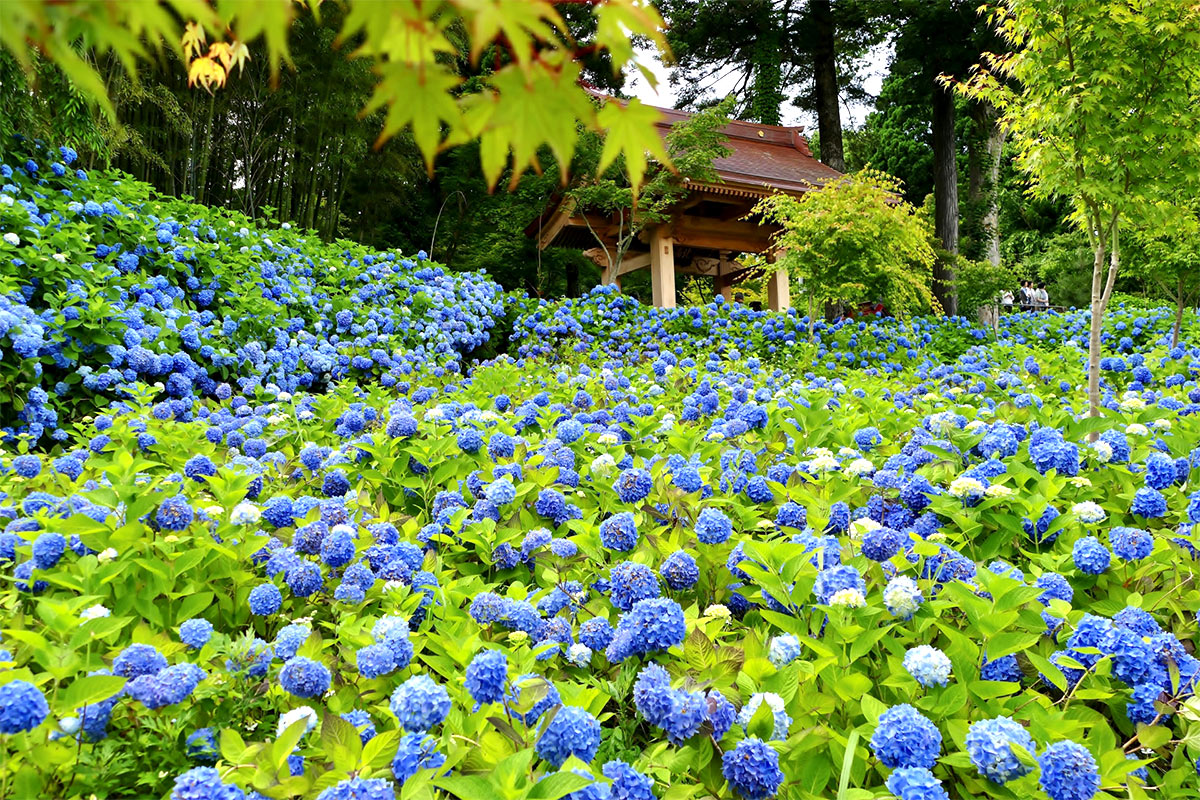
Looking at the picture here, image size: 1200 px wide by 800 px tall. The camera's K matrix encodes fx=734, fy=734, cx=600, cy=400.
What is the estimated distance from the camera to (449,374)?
5.32m

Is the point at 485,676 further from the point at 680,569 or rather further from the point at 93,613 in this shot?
the point at 93,613

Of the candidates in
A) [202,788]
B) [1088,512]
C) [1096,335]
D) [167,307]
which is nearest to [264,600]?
[202,788]

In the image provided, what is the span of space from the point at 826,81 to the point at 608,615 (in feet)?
44.3

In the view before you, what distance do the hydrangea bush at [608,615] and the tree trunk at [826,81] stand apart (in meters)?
11.7

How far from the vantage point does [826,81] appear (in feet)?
42.5

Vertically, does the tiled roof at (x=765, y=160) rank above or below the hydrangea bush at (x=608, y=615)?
above

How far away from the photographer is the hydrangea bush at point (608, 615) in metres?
1.12

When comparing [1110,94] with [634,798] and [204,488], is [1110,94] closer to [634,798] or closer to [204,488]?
[634,798]

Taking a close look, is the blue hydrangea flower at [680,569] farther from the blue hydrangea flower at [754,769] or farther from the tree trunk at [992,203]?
the tree trunk at [992,203]

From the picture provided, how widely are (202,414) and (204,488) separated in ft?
5.09

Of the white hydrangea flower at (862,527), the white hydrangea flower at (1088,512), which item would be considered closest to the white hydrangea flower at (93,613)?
the white hydrangea flower at (862,527)

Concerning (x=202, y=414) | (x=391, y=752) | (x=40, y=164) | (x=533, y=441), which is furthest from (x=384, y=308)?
(x=391, y=752)

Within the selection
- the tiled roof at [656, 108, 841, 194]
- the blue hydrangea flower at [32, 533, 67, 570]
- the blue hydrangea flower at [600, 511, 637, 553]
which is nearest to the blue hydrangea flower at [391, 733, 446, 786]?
the blue hydrangea flower at [600, 511, 637, 553]

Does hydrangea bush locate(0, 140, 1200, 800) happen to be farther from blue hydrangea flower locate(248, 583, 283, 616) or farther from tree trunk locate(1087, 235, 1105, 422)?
tree trunk locate(1087, 235, 1105, 422)
